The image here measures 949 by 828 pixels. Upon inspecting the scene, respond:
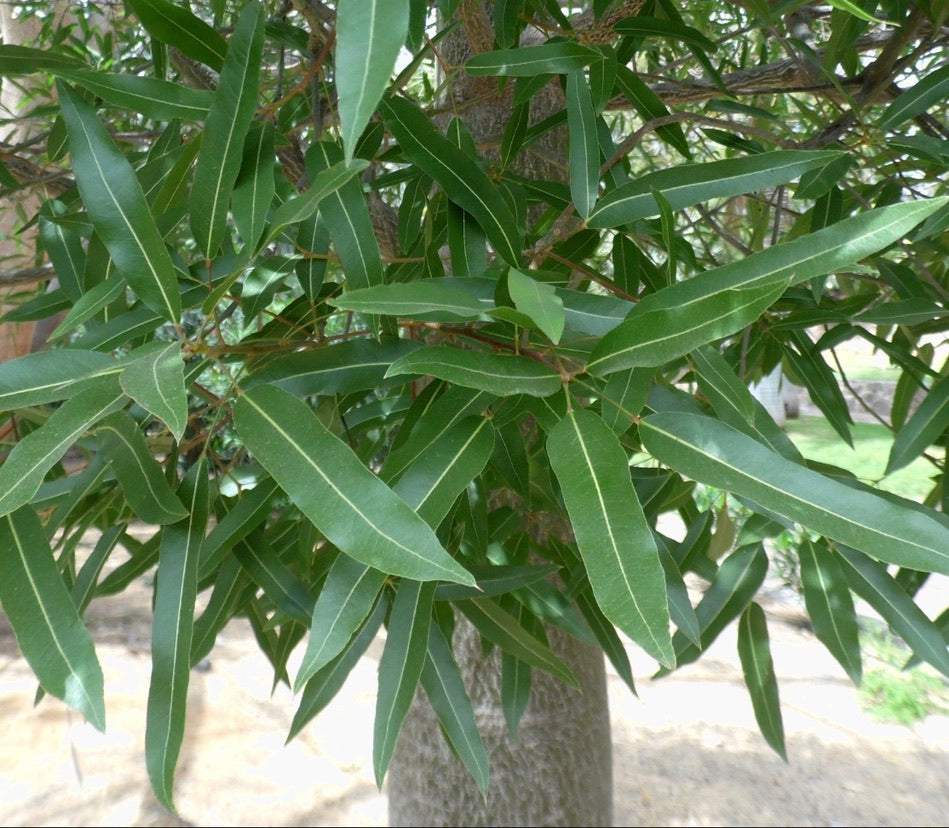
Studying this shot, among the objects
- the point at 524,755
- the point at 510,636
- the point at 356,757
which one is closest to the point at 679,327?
the point at 510,636

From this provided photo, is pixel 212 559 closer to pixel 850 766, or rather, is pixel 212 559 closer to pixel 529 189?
pixel 529 189

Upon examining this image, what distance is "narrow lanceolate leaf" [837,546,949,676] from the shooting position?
637mm

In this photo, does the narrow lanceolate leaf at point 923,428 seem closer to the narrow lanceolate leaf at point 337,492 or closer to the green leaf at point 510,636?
the green leaf at point 510,636

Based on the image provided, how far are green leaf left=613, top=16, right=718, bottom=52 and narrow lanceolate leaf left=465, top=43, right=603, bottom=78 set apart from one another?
0.18 metres

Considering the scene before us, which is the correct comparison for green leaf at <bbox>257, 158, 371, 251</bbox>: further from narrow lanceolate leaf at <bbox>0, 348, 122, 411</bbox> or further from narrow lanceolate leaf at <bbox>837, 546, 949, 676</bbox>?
narrow lanceolate leaf at <bbox>837, 546, 949, 676</bbox>

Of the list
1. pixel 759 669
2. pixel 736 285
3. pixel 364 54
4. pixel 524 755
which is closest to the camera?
pixel 364 54

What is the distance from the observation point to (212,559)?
2.02 feet

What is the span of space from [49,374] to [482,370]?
0.21m

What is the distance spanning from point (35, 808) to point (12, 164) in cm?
184

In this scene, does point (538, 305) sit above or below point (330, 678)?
above

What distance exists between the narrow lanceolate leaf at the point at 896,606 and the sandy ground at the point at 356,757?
1709mm

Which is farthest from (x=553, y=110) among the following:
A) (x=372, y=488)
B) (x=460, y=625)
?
(x=372, y=488)

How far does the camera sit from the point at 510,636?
0.71m

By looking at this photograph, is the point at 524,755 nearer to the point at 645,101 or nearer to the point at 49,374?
the point at 645,101
